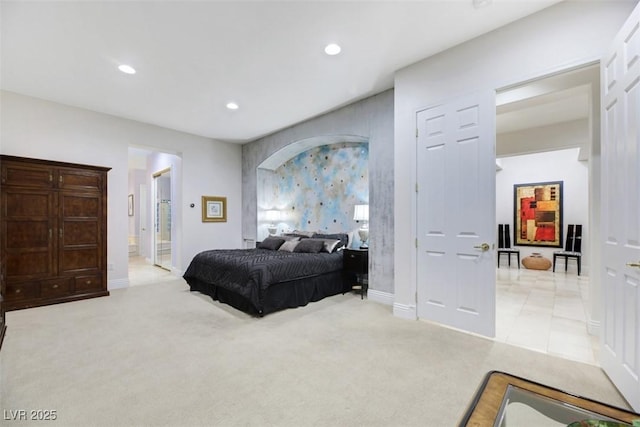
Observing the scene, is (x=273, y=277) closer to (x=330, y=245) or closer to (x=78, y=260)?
(x=330, y=245)

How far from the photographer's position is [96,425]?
1.62 meters

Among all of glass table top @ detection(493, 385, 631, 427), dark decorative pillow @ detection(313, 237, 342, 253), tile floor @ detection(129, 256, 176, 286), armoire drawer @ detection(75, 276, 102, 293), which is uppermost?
dark decorative pillow @ detection(313, 237, 342, 253)

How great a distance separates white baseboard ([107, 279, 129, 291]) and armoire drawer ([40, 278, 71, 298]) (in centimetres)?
71

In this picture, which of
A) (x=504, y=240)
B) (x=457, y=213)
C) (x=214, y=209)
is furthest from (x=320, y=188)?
(x=504, y=240)

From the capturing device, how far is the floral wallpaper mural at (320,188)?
5.15 metres

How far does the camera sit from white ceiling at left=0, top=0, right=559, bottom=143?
242 cm

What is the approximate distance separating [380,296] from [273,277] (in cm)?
156

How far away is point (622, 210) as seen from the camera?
1873 mm

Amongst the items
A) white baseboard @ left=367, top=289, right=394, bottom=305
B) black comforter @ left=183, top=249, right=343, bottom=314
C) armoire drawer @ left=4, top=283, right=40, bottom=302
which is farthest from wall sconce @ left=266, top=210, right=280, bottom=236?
armoire drawer @ left=4, top=283, right=40, bottom=302

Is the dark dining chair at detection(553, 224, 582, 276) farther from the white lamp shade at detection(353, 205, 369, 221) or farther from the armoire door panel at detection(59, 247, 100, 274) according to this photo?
the armoire door panel at detection(59, 247, 100, 274)

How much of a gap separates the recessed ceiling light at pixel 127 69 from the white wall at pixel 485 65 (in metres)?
3.15

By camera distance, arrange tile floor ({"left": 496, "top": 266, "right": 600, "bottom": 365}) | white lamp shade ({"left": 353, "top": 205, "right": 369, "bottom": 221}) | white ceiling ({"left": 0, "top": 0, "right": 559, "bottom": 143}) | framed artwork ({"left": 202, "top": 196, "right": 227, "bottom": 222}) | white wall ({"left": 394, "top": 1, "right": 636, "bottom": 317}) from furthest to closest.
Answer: framed artwork ({"left": 202, "top": 196, "right": 227, "bottom": 222}), white lamp shade ({"left": 353, "top": 205, "right": 369, "bottom": 221}), tile floor ({"left": 496, "top": 266, "right": 600, "bottom": 365}), white ceiling ({"left": 0, "top": 0, "right": 559, "bottom": 143}), white wall ({"left": 394, "top": 1, "right": 636, "bottom": 317})

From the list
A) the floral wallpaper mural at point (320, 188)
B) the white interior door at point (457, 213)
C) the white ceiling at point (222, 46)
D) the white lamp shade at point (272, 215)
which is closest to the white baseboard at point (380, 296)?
the white interior door at point (457, 213)

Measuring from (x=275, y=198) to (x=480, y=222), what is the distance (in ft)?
15.4
